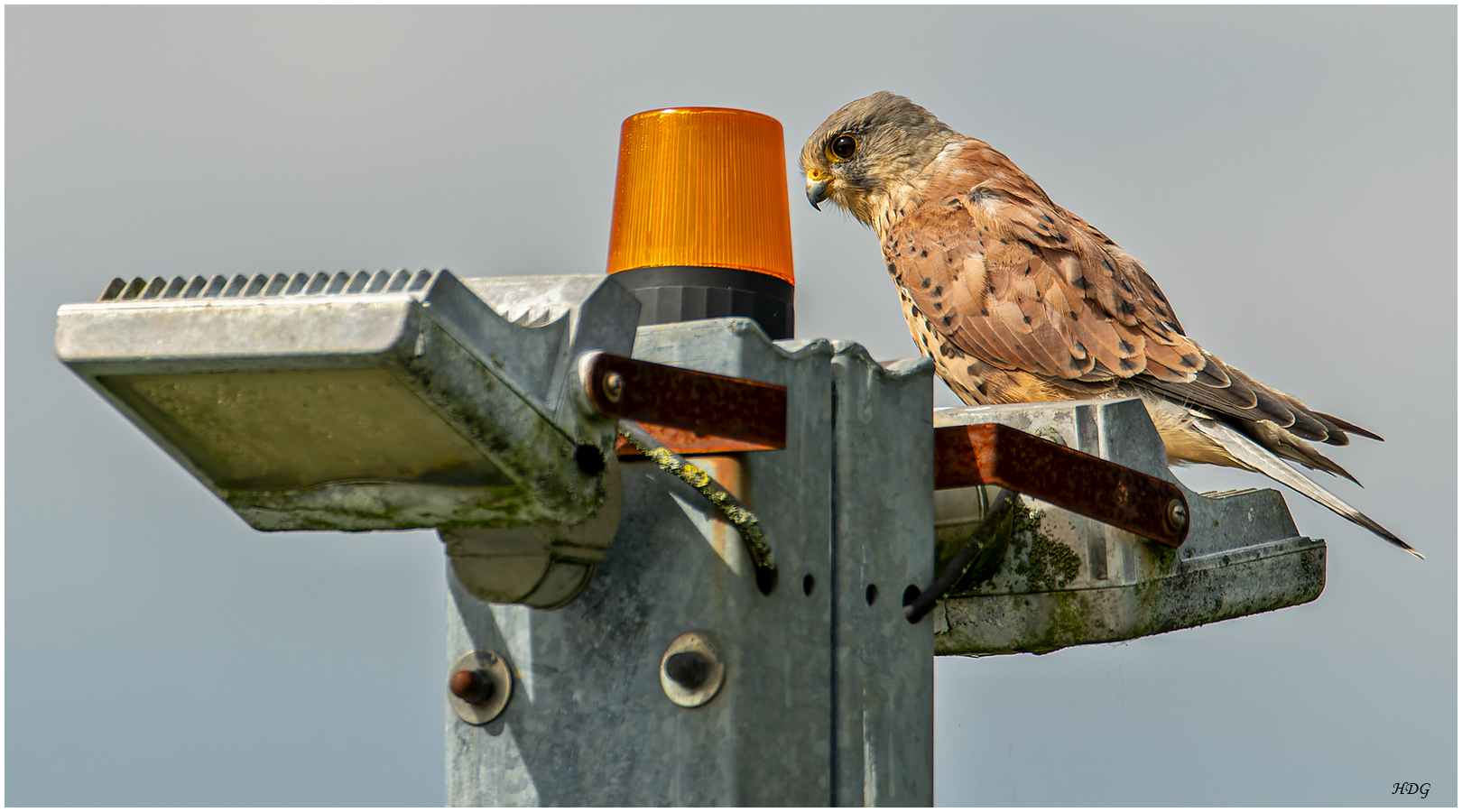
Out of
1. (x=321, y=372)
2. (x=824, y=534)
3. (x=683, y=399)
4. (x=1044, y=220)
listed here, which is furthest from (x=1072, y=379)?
(x=321, y=372)

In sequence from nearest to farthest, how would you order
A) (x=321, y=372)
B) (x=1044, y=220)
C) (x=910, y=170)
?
(x=321, y=372) < (x=1044, y=220) < (x=910, y=170)

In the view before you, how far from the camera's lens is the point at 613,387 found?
1.73 meters

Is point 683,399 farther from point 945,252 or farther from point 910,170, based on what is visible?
point 910,170

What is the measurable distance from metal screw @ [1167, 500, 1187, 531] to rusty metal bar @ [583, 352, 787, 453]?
1.07 m

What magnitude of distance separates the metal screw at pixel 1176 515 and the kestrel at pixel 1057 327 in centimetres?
108

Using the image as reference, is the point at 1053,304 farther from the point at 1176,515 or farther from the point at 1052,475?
the point at 1052,475

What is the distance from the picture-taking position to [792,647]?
2.03 m

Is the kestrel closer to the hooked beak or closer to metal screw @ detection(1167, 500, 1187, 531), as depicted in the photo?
the hooked beak

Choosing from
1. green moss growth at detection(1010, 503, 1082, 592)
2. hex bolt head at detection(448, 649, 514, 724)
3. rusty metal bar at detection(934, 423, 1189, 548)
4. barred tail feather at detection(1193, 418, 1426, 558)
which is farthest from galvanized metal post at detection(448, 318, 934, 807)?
barred tail feather at detection(1193, 418, 1426, 558)

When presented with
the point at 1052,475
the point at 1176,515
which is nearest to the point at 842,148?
the point at 1176,515

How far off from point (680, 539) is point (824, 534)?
9.5 inches

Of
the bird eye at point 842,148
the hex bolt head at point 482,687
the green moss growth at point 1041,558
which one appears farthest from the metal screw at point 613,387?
the bird eye at point 842,148

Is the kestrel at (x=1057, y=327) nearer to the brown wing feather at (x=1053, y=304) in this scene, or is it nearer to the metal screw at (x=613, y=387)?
the brown wing feather at (x=1053, y=304)

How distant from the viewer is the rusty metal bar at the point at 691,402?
1734 mm
